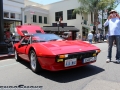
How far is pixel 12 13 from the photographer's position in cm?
1500

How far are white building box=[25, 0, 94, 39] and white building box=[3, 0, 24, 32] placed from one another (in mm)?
13594

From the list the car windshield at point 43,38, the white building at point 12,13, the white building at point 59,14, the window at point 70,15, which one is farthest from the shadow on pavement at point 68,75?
the window at point 70,15

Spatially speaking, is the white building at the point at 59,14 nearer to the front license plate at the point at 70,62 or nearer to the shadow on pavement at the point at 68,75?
the shadow on pavement at the point at 68,75

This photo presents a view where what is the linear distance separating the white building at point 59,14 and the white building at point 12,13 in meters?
13.6

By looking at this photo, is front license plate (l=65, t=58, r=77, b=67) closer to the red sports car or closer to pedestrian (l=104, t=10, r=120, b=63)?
the red sports car

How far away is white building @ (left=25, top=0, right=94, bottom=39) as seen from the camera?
29.7 m

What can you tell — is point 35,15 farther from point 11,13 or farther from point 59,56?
point 59,56

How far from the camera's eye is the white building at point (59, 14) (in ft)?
97.6

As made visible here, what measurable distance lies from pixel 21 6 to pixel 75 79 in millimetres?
13286

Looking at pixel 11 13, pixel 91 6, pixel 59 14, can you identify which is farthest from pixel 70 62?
pixel 59 14

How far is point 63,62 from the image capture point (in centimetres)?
405

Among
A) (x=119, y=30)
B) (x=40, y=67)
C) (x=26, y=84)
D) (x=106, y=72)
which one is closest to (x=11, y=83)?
(x=26, y=84)

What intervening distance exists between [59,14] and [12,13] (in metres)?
18.4

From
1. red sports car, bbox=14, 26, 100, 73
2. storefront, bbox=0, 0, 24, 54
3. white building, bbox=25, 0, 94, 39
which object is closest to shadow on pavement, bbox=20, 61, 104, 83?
red sports car, bbox=14, 26, 100, 73
